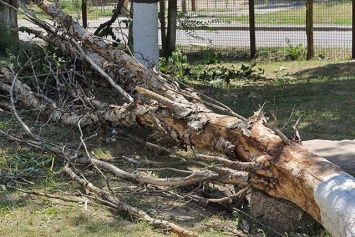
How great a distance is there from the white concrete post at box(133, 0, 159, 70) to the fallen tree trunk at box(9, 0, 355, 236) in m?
1.44

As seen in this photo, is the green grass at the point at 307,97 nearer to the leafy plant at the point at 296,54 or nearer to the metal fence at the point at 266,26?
the leafy plant at the point at 296,54

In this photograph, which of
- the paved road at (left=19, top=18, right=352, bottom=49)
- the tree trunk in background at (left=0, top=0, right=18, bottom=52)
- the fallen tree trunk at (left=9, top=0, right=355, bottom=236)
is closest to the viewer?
the fallen tree trunk at (left=9, top=0, right=355, bottom=236)

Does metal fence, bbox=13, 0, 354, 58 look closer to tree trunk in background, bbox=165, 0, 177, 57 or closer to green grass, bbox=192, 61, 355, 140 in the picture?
tree trunk in background, bbox=165, 0, 177, 57

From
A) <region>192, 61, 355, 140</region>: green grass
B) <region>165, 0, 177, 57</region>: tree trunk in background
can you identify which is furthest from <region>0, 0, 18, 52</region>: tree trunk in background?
<region>192, 61, 355, 140</region>: green grass

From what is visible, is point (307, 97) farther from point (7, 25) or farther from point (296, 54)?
point (7, 25)

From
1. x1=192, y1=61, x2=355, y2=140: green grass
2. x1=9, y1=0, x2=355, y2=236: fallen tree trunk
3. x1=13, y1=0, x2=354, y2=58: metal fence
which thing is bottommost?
x1=192, y1=61, x2=355, y2=140: green grass

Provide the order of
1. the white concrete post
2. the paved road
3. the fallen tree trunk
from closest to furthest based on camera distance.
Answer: the fallen tree trunk → the white concrete post → the paved road

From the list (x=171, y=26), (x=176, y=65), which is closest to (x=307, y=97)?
(x=176, y=65)

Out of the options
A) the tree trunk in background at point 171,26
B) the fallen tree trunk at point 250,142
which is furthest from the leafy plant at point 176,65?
the fallen tree trunk at point 250,142

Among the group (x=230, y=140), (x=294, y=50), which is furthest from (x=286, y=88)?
(x=230, y=140)

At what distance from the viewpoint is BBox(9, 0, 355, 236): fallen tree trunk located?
4582 millimetres

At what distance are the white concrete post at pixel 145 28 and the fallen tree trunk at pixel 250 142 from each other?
1.44m

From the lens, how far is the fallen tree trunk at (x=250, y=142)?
458cm

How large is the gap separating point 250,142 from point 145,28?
4.25 m
